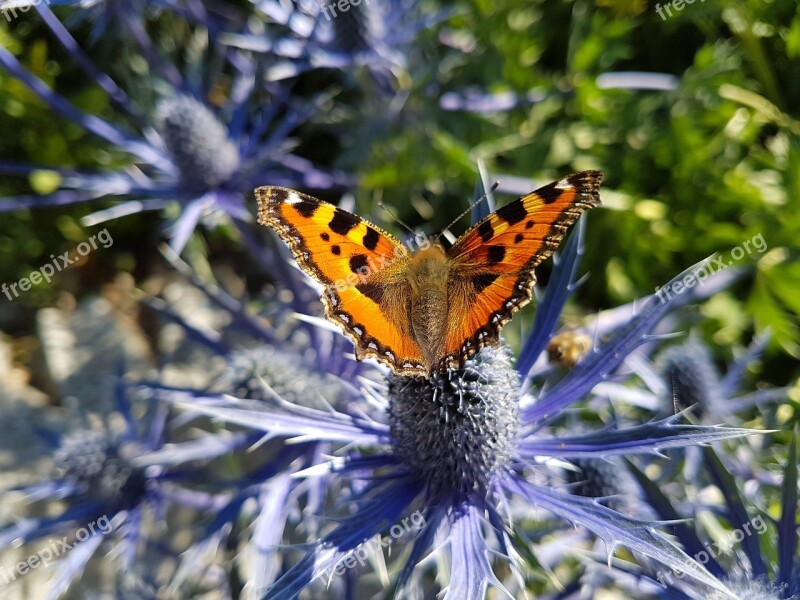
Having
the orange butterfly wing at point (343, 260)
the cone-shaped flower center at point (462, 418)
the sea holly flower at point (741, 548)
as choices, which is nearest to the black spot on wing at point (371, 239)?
the orange butterfly wing at point (343, 260)

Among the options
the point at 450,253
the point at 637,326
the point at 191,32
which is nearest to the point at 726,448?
the point at 637,326

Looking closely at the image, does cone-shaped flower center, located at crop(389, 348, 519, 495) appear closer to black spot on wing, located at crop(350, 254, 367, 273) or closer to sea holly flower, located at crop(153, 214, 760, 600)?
sea holly flower, located at crop(153, 214, 760, 600)

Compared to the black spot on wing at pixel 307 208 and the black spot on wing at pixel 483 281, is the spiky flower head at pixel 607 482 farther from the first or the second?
the black spot on wing at pixel 307 208

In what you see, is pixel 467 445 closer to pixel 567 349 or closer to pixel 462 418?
pixel 462 418

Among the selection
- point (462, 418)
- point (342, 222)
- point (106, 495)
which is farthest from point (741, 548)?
point (106, 495)

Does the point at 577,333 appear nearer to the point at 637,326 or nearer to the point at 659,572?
the point at 637,326

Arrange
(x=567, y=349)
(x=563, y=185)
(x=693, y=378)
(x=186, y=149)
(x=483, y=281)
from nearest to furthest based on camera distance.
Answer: (x=563, y=185) < (x=483, y=281) < (x=567, y=349) < (x=693, y=378) < (x=186, y=149)

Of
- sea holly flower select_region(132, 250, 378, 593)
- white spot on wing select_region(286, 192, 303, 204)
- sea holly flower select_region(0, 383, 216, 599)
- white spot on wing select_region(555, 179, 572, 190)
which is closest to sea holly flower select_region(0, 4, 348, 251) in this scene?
sea holly flower select_region(132, 250, 378, 593)
